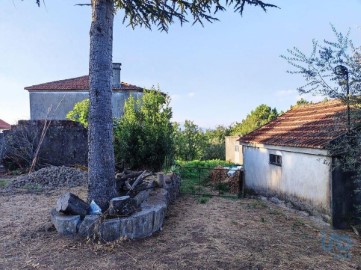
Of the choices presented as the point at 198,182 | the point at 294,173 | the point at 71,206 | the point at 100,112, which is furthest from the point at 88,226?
the point at 198,182

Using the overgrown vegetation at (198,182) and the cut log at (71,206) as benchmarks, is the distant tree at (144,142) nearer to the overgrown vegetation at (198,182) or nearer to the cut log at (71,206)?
the overgrown vegetation at (198,182)

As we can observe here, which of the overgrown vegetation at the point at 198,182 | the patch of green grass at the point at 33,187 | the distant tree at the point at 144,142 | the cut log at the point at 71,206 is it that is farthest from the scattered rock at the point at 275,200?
the patch of green grass at the point at 33,187

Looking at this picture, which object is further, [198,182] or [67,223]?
[198,182]

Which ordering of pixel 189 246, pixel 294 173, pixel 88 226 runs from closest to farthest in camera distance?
pixel 189 246, pixel 88 226, pixel 294 173

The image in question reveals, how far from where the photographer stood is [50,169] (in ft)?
40.8

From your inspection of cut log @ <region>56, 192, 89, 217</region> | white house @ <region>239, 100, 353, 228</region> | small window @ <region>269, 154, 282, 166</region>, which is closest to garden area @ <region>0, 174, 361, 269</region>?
cut log @ <region>56, 192, 89, 217</region>

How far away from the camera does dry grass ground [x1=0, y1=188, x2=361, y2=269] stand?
4875mm

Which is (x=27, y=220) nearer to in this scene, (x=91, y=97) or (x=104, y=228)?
(x=104, y=228)

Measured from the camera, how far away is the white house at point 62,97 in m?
23.8

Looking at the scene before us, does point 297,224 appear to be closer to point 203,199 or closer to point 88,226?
point 203,199

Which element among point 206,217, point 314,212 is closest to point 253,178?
point 314,212

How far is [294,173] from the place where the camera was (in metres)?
9.17

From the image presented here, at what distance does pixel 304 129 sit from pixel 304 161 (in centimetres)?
175

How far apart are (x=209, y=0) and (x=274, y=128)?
20.0 ft
